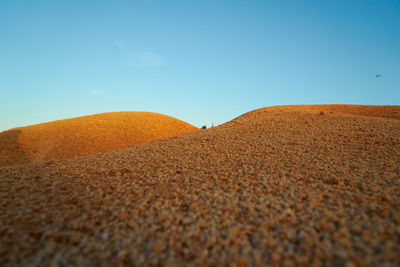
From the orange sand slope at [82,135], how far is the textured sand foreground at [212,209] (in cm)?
779

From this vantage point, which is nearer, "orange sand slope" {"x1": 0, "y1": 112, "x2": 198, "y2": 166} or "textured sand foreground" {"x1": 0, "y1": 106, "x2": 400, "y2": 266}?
"textured sand foreground" {"x1": 0, "y1": 106, "x2": 400, "y2": 266}

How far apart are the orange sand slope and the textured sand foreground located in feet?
25.5

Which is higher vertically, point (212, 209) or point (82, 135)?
point (82, 135)

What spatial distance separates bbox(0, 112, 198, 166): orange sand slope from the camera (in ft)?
44.5

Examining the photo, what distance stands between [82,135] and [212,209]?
1455 cm

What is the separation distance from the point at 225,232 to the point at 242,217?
0.43 meters

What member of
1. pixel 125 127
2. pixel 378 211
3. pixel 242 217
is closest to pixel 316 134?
pixel 378 211

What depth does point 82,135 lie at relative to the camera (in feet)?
50.6

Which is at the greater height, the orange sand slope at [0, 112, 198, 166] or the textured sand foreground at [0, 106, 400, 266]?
the orange sand slope at [0, 112, 198, 166]

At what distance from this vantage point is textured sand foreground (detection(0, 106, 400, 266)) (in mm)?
2355

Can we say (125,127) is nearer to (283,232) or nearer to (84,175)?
(84,175)

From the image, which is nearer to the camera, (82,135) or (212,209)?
(212,209)

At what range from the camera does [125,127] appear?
1694cm

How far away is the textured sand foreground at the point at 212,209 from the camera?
2355mm
